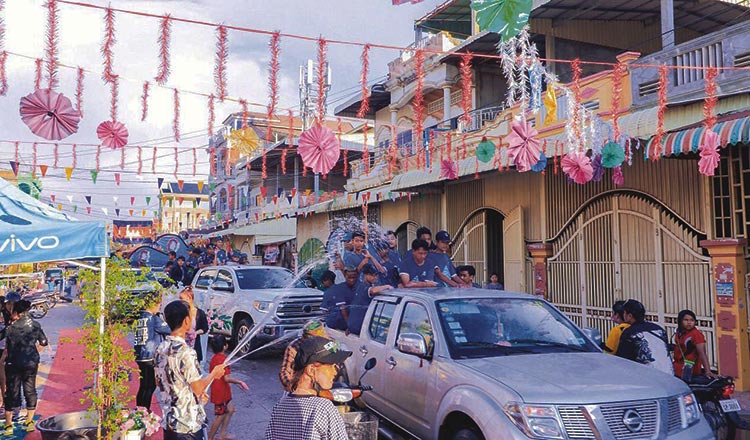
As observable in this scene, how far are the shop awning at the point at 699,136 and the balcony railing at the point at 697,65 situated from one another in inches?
37.9

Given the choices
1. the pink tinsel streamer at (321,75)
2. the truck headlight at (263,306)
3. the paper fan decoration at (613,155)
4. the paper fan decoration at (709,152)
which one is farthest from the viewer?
the truck headlight at (263,306)

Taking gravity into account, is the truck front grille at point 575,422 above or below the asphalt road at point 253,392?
above

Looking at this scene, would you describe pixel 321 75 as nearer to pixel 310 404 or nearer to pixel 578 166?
pixel 578 166

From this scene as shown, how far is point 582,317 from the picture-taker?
11453mm

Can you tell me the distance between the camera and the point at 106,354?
4898 mm

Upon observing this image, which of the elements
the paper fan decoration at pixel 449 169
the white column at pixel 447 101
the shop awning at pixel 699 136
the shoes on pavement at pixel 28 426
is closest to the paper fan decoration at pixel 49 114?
the shoes on pavement at pixel 28 426

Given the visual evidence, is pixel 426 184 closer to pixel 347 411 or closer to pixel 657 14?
pixel 657 14

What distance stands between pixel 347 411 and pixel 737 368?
6.82 metres

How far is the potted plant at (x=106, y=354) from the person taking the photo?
193 inches

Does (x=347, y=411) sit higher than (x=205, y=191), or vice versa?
(x=205, y=191)

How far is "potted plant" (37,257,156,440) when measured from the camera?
4898 mm

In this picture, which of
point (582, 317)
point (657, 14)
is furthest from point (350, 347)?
point (657, 14)

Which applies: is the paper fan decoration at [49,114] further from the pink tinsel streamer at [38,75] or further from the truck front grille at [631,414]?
the truck front grille at [631,414]

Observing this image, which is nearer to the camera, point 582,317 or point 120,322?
point 120,322
